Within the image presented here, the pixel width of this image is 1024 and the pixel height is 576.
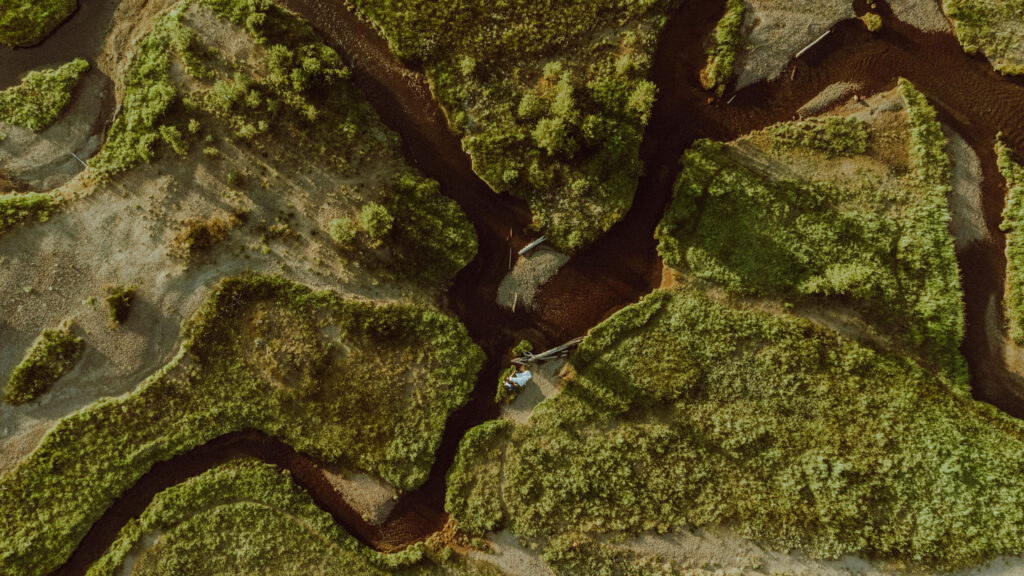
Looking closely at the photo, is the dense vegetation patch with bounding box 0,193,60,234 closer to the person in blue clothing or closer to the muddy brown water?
the muddy brown water

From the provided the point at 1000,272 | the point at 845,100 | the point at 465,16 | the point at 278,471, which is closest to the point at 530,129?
Result: the point at 465,16

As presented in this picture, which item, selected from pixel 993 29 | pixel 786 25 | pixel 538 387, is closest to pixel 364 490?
pixel 538 387

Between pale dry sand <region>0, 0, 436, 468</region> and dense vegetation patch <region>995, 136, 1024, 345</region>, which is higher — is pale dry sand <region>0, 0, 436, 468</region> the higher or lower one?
the lower one

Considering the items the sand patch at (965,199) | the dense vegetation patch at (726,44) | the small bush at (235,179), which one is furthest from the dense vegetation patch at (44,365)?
the sand patch at (965,199)

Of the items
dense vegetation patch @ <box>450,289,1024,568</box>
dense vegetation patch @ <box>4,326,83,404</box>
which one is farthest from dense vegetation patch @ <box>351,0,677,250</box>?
dense vegetation patch @ <box>4,326,83,404</box>

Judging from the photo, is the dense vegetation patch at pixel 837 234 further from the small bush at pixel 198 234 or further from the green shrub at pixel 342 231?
the small bush at pixel 198 234

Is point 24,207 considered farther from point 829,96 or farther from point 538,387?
point 829,96
